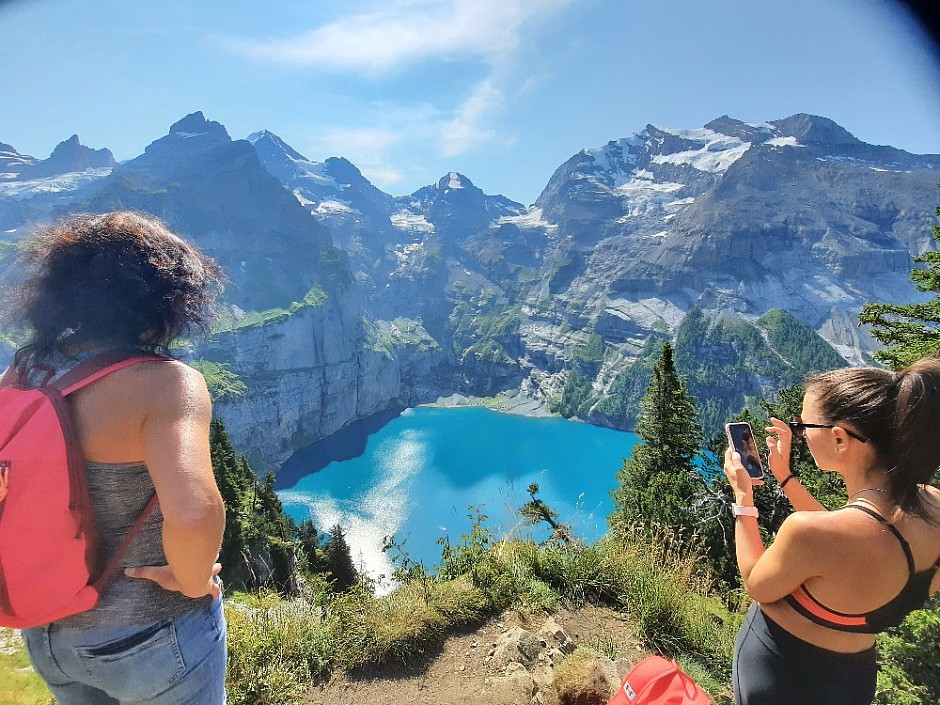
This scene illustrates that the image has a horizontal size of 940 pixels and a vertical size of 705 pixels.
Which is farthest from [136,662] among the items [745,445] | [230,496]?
[230,496]

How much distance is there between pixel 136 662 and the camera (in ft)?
5.78

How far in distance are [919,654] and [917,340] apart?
7.95 m

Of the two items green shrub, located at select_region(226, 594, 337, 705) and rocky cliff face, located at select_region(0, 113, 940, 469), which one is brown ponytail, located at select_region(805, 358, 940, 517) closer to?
green shrub, located at select_region(226, 594, 337, 705)

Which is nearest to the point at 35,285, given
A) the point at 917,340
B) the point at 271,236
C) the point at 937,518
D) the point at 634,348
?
the point at 937,518

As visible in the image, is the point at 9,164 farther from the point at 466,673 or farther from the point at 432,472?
the point at 466,673

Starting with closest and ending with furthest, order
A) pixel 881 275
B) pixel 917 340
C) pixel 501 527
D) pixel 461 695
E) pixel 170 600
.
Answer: pixel 170 600, pixel 461 695, pixel 501 527, pixel 917 340, pixel 881 275

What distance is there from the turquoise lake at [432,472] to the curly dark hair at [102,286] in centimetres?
5290

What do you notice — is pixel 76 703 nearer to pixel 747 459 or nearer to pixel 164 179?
pixel 747 459

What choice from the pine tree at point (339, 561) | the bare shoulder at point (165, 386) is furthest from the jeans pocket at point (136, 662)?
the pine tree at point (339, 561)

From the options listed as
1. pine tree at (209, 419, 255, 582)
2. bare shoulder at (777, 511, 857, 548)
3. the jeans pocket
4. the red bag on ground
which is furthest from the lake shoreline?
the jeans pocket

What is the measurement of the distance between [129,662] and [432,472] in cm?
9940

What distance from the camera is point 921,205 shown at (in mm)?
186750

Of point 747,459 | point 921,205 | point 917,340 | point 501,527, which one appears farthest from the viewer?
point 921,205

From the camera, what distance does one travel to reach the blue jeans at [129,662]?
175cm
